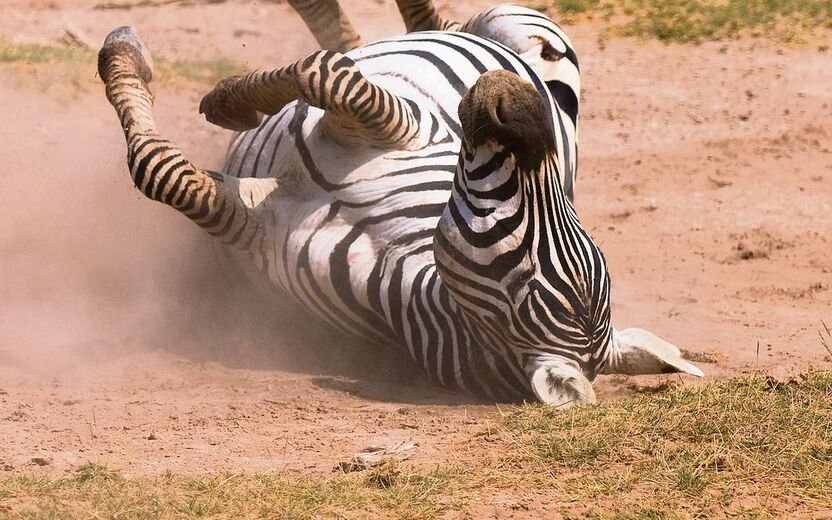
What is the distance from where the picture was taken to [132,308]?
5645 millimetres

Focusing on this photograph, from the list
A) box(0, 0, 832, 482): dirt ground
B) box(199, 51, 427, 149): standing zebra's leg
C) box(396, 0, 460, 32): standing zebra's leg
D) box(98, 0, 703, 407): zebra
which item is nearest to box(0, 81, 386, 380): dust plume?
box(0, 0, 832, 482): dirt ground

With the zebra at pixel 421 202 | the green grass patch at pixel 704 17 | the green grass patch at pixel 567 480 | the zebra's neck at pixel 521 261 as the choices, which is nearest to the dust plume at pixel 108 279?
the zebra at pixel 421 202

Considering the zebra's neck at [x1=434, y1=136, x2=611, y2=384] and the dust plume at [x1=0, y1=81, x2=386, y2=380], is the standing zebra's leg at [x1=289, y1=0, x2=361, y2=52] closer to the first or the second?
the dust plume at [x1=0, y1=81, x2=386, y2=380]

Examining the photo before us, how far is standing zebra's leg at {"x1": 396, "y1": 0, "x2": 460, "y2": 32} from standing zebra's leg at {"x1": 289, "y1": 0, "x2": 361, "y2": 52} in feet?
1.44

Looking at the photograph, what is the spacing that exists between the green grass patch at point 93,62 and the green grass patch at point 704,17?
3.47 meters

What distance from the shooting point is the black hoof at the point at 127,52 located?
213 inches

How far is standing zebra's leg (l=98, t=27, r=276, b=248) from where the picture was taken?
4824mm

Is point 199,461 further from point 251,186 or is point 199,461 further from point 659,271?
point 659,271

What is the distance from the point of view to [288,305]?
519 centimetres

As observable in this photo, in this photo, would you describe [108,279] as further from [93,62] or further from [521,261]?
[93,62]

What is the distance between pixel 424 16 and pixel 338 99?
244 cm

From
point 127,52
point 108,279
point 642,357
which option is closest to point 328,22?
point 127,52

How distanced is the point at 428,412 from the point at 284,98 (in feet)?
4.64

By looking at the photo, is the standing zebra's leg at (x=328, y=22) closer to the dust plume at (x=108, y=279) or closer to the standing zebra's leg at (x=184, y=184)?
the dust plume at (x=108, y=279)
